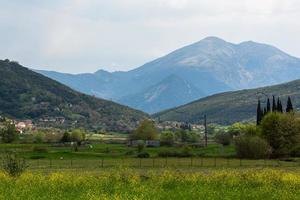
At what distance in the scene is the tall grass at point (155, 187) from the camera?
127 ft

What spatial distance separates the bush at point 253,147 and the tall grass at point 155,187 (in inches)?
2255

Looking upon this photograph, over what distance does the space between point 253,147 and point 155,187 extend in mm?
68238

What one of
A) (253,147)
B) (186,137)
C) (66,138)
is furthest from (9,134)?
(253,147)

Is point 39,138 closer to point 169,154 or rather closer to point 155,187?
point 169,154

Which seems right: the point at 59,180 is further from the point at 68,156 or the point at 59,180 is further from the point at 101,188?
the point at 68,156

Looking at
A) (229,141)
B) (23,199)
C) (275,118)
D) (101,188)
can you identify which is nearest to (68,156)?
(275,118)

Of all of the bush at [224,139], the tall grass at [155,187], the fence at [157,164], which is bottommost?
the tall grass at [155,187]

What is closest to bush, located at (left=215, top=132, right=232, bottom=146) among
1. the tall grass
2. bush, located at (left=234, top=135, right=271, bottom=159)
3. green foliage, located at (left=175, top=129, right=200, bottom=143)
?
green foliage, located at (left=175, top=129, right=200, bottom=143)

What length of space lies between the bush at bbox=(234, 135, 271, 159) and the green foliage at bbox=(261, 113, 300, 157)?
22.3 ft

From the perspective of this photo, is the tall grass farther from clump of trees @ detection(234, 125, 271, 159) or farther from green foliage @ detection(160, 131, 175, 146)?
green foliage @ detection(160, 131, 175, 146)

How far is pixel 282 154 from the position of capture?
4628 inches

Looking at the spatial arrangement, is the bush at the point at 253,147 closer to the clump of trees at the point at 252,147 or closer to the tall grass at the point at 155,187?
the clump of trees at the point at 252,147

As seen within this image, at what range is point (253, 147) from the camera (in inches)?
4316

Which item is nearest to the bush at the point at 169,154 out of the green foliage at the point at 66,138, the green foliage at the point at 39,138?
the green foliage at the point at 66,138
